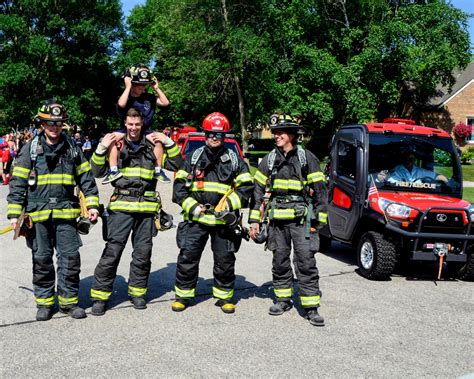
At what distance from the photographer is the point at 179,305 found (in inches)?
210

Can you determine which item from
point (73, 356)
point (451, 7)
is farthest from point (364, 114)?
point (73, 356)

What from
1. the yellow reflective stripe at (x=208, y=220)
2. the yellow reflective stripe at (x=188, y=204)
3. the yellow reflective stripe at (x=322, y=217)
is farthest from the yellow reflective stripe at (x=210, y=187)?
the yellow reflective stripe at (x=322, y=217)

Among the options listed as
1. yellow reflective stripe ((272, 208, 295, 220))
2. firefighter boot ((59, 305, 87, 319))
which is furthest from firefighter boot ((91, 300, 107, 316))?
yellow reflective stripe ((272, 208, 295, 220))

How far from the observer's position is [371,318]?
5.27 meters

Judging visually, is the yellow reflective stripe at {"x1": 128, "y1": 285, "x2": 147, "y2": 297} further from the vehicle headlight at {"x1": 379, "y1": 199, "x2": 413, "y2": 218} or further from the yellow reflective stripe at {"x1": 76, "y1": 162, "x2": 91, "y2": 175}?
the vehicle headlight at {"x1": 379, "y1": 199, "x2": 413, "y2": 218}

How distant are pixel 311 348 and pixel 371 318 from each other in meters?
1.08

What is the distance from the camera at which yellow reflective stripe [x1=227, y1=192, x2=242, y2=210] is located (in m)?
5.27

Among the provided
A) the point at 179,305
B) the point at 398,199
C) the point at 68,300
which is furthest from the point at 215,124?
the point at 398,199

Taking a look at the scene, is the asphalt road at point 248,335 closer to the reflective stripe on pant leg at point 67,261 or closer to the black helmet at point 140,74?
the reflective stripe on pant leg at point 67,261

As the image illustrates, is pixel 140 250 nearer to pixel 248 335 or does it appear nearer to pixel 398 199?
pixel 248 335

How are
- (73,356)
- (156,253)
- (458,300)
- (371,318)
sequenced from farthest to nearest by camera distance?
(156,253) → (458,300) → (371,318) → (73,356)

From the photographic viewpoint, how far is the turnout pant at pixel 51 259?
4.99 m

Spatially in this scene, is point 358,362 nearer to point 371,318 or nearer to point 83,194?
point 371,318

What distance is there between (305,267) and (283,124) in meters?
1.42
